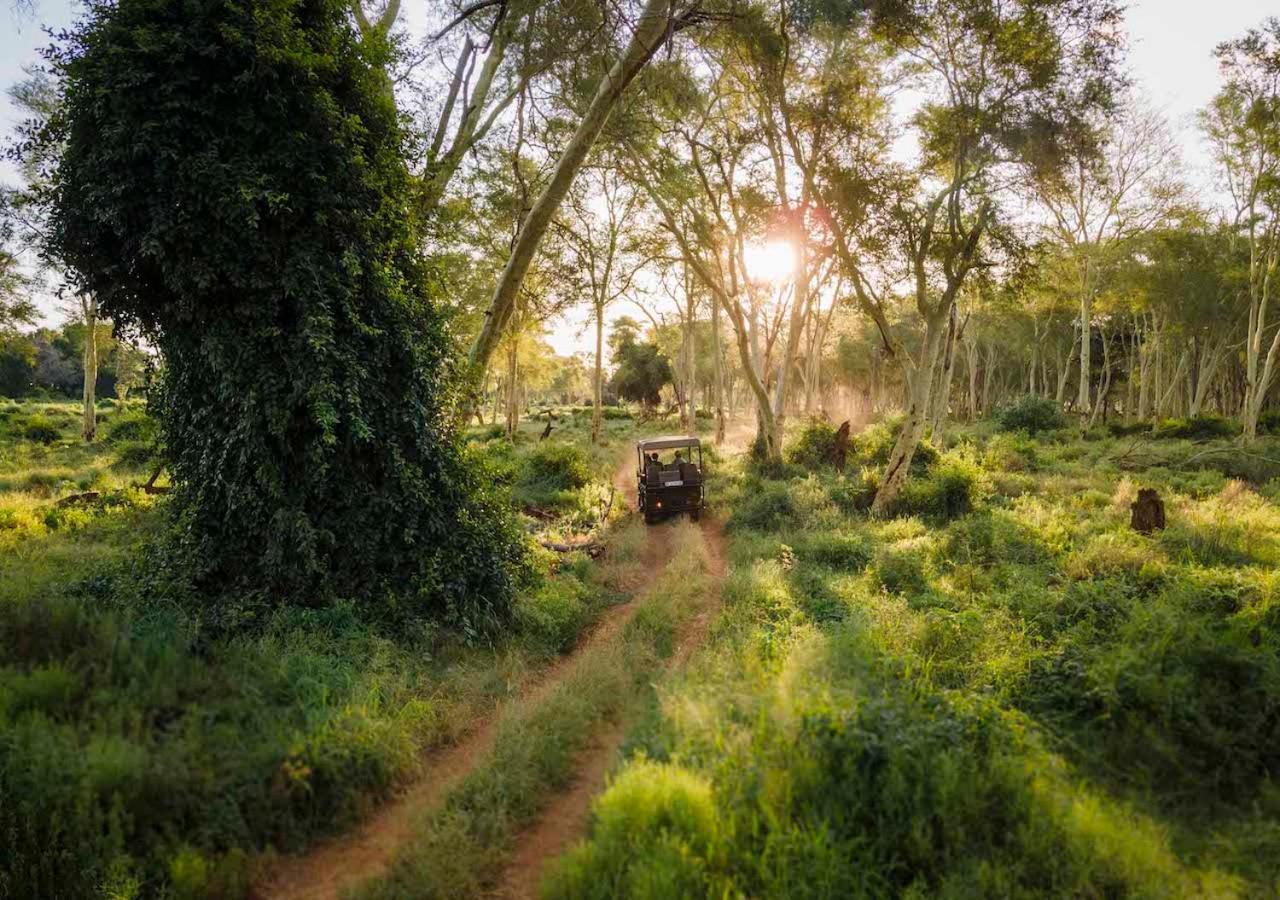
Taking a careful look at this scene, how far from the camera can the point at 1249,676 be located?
4.95 meters

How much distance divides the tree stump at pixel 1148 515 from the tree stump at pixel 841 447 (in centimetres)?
1020

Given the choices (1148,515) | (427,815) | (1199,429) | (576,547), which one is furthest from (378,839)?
(1199,429)

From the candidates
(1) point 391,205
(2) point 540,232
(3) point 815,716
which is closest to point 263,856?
(3) point 815,716

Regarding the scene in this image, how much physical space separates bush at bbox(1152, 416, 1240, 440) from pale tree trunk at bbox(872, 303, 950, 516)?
20.7m

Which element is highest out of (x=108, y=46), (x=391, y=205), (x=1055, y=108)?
(x=1055, y=108)

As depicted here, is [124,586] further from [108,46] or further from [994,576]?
[994,576]

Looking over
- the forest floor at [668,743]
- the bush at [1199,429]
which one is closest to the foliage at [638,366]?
the bush at [1199,429]

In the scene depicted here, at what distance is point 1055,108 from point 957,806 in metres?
14.4

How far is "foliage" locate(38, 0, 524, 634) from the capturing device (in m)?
6.41

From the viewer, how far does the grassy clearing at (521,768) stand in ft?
12.8

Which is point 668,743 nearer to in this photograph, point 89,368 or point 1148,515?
point 1148,515

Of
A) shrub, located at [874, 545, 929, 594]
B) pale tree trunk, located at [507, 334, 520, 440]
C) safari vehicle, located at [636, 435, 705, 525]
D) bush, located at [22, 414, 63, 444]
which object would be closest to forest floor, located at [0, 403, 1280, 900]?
shrub, located at [874, 545, 929, 594]

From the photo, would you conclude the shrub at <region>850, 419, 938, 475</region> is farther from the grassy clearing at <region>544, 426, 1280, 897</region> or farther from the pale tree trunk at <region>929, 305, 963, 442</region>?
the grassy clearing at <region>544, 426, 1280, 897</region>

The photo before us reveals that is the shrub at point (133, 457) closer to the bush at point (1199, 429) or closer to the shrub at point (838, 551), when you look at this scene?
the shrub at point (838, 551)
